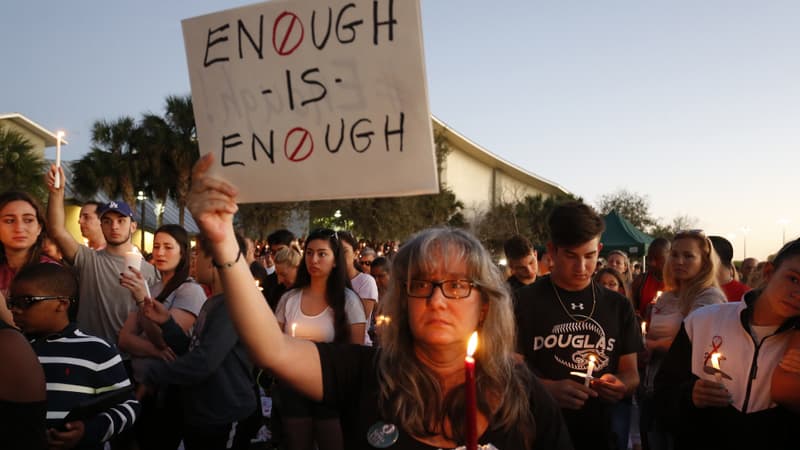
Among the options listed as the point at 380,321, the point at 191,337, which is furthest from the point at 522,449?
the point at 191,337

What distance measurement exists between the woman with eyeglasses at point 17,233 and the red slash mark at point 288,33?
307 cm

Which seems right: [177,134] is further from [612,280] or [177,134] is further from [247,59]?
[247,59]

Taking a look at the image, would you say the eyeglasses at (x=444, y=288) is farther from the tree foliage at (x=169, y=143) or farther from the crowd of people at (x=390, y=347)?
the tree foliage at (x=169, y=143)

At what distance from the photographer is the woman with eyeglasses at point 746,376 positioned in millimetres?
2533

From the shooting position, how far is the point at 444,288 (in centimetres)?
202

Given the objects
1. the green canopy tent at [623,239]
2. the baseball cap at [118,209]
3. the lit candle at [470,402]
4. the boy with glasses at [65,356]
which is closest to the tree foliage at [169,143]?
the green canopy tent at [623,239]

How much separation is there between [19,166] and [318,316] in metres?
20.1

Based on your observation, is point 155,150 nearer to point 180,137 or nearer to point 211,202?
point 180,137

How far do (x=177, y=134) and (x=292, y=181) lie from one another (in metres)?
32.7

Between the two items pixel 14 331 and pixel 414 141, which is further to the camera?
pixel 14 331

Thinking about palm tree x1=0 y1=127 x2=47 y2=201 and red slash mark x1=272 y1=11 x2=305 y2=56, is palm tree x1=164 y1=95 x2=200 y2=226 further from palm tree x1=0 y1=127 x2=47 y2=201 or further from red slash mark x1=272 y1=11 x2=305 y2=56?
red slash mark x1=272 y1=11 x2=305 y2=56

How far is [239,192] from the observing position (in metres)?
2.03

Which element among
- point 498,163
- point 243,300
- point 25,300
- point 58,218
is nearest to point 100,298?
point 58,218

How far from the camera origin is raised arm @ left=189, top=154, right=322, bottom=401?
1.75 metres
